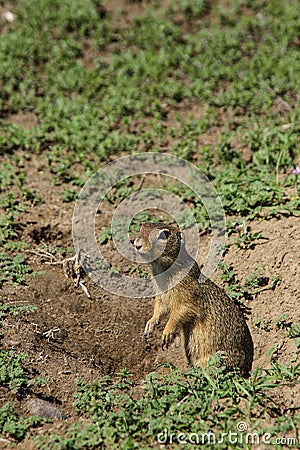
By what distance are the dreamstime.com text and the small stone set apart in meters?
0.76

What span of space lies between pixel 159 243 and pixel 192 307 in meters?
0.57

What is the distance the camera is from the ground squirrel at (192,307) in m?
4.78

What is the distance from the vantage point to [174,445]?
3.79 m

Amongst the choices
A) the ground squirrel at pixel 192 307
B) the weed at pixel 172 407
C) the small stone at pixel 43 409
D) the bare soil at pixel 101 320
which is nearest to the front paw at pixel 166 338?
the ground squirrel at pixel 192 307

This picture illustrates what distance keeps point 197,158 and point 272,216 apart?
4.82ft

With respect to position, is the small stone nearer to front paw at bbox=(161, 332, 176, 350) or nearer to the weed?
the weed

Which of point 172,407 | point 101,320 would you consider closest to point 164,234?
point 101,320

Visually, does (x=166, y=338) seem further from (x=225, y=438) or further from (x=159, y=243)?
(x=225, y=438)

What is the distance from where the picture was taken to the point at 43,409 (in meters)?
4.18
